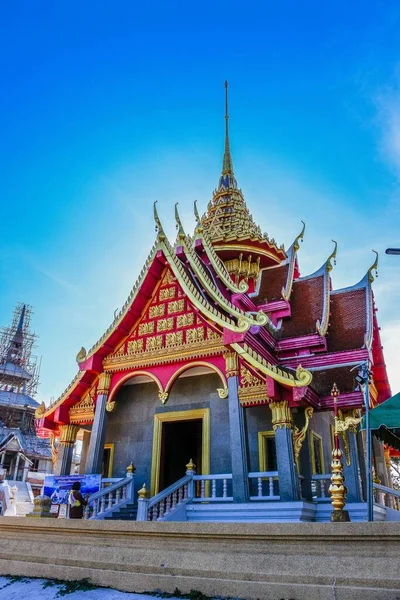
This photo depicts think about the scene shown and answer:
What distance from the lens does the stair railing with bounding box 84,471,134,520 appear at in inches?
392

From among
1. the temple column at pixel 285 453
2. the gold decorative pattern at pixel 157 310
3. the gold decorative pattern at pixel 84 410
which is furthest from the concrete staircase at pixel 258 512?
the gold decorative pattern at pixel 157 310

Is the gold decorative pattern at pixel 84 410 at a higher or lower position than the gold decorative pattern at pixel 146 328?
lower

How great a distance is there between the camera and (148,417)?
1316 centimetres

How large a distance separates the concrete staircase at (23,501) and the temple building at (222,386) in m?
9.80

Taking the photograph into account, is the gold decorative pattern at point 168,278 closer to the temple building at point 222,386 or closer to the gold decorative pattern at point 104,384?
the temple building at point 222,386

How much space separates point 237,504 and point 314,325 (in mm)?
5605

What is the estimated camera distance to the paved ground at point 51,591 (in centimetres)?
546

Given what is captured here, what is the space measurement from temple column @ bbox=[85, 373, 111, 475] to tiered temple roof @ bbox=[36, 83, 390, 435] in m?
0.42

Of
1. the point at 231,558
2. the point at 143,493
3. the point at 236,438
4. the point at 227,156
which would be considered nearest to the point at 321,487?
the point at 236,438

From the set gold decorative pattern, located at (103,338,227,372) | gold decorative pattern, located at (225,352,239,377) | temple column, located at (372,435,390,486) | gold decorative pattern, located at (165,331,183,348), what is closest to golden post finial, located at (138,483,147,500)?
gold decorative pattern, located at (225,352,239,377)

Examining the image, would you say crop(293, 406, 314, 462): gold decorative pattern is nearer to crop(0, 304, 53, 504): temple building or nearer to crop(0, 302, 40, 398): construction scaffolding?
crop(0, 304, 53, 504): temple building

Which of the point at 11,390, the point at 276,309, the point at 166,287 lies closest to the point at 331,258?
the point at 276,309

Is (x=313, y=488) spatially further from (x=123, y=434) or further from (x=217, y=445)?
(x=123, y=434)

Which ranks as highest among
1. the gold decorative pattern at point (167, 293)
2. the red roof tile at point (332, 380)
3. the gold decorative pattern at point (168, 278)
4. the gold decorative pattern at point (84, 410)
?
the gold decorative pattern at point (168, 278)
